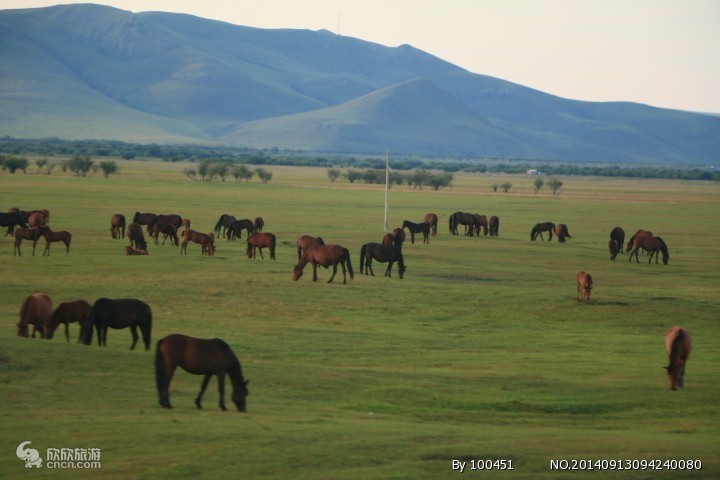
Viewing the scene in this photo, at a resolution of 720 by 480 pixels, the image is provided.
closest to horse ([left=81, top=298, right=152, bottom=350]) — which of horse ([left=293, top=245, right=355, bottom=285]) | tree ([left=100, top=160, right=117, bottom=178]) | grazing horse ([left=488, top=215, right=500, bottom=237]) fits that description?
horse ([left=293, top=245, right=355, bottom=285])

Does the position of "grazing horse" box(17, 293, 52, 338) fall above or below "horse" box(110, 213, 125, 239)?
below

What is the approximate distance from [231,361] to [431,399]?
3589 millimetres

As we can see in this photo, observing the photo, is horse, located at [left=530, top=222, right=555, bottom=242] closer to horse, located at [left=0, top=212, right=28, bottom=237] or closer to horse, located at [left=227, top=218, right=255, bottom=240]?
horse, located at [left=227, top=218, right=255, bottom=240]

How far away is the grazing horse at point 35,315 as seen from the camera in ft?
A: 64.4

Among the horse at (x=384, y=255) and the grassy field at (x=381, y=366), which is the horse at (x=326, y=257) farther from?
the horse at (x=384, y=255)

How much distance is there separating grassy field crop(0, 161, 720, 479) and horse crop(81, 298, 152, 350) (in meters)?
0.50

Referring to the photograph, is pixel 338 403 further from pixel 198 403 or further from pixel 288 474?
pixel 288 474

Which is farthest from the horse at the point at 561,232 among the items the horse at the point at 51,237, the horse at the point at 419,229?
the horse at the point at 51,237

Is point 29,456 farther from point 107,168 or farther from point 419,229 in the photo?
point 107,168

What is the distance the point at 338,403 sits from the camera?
16438mm

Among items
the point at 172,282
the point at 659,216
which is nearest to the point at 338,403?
the point at 172,282

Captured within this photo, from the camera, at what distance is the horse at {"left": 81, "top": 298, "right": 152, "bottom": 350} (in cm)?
1889

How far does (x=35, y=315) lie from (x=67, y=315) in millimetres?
571

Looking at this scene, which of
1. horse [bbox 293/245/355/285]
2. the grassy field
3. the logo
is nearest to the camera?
the logo
